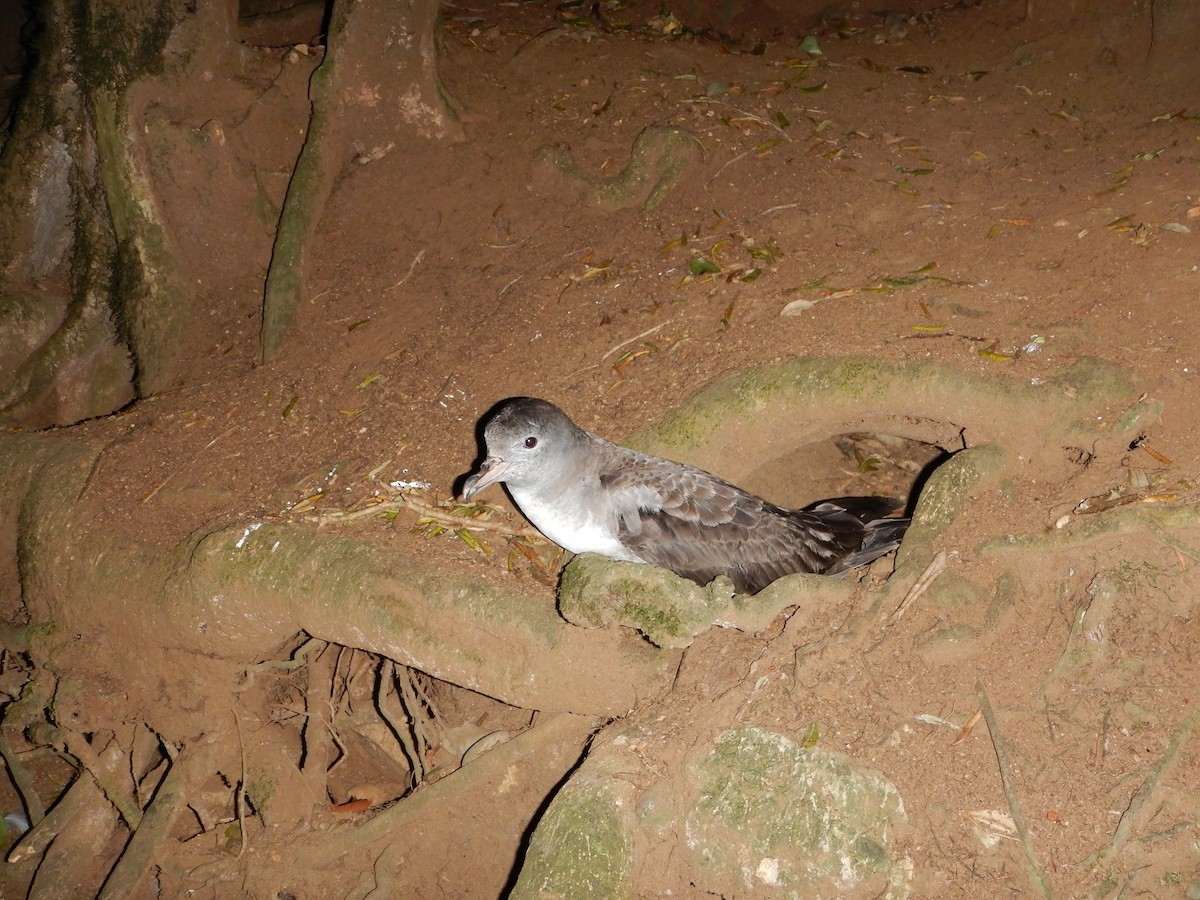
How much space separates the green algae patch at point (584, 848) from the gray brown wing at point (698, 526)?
4.60ft

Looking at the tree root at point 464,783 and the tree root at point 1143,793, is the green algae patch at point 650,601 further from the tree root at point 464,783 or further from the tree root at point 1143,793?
the tree root at point 1143,793

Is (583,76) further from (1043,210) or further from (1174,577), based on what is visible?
(1174,577)

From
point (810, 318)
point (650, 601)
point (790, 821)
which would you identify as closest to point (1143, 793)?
point (790, 821)

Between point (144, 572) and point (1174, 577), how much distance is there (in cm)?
502

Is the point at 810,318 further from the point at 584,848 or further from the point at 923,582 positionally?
the point at 584,848

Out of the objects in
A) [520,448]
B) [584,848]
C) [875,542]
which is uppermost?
[520,448]

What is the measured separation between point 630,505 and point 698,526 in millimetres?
382

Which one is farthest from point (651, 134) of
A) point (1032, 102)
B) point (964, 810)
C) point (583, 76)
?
point (964, 810)

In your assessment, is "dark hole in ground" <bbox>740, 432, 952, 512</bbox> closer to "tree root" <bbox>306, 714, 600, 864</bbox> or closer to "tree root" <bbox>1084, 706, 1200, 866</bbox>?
"tree root" <bbox>306, 714, 600, 864</bbox>

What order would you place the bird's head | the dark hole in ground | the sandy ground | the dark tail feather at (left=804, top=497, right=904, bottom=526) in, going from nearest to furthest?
the sandy ground < the bird's head < the dark tail feather at (left=804, top=497, right=904, bottom=526) < the dark hole in ground

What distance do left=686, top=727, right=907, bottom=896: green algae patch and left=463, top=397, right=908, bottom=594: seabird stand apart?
122 cm

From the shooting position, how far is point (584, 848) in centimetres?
352

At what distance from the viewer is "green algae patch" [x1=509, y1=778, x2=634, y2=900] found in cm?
348

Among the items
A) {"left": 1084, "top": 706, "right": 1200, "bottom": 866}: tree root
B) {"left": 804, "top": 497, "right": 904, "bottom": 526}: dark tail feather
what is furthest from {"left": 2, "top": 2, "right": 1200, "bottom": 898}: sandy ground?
{"left": 804, "top": 497, "right": 904, "bottom": 526}: dark tail feather
